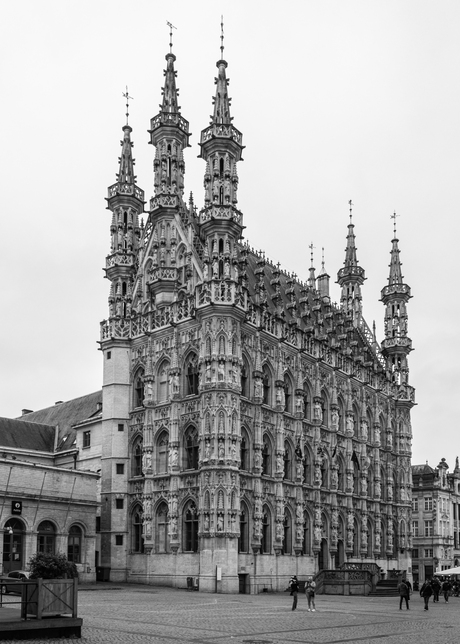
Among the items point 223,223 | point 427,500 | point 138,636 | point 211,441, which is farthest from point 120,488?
point 427,500

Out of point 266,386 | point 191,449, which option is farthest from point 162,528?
point 266,386

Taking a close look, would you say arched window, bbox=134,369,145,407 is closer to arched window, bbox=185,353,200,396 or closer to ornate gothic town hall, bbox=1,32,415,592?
ornate gothic town hall, bbox=1,32,415,592

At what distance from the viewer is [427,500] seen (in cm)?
12312

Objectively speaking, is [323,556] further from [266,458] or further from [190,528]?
[190,528]

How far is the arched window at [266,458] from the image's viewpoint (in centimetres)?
6512

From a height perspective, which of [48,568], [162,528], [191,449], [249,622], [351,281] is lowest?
[249,622]

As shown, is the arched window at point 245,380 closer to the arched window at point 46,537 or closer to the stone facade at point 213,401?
the stone facade at point 213,401

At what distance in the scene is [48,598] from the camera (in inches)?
969

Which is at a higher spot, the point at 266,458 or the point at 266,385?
the point at 266,385

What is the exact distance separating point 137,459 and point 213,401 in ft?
34.7

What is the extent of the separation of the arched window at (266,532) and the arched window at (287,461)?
4467mm

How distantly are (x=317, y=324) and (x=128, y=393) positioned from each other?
19.6m

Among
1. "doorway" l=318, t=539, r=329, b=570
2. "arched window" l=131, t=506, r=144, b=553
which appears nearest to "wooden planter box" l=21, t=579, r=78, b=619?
"arched window" l=131, t=506, r=144, b=553

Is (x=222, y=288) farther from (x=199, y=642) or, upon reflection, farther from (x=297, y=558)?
(x=199, y=642)
